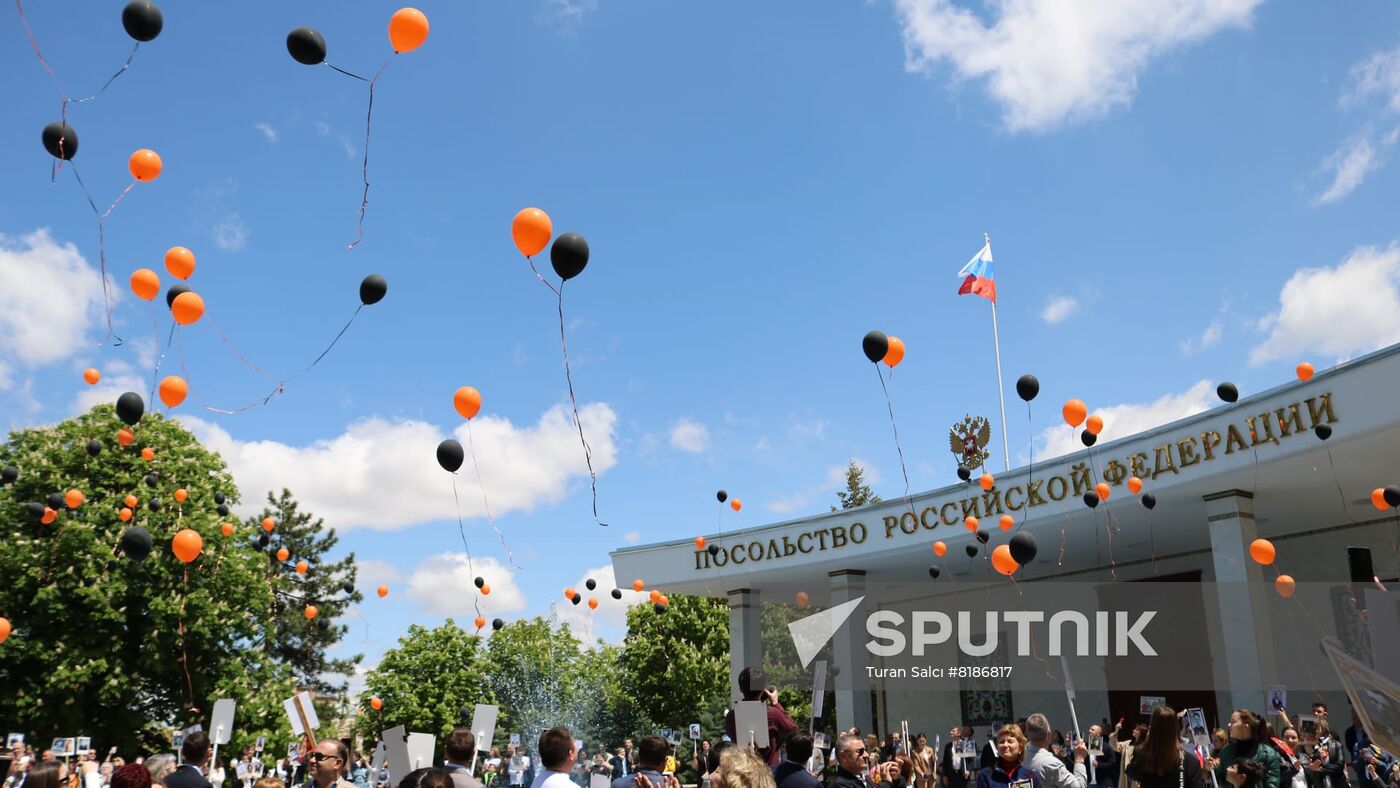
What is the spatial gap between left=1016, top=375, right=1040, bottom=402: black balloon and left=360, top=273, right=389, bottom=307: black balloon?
30.3ft

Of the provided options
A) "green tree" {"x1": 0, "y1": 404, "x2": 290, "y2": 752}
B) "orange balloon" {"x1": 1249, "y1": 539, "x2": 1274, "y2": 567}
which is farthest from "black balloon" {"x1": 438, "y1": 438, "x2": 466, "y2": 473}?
"green tree" {"x1": 0, "y1": 404, "x2": 290, "y2": 752}

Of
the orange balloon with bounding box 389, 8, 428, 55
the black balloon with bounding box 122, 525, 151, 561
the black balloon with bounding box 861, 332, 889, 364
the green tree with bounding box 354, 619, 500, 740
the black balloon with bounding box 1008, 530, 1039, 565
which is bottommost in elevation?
the green tree with bounding box 354, 619, 500, 740

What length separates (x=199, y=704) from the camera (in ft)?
78.5

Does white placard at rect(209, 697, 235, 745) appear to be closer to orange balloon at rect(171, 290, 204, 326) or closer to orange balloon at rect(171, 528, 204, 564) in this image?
orange balloon at rect(171, 528, 204, 564)

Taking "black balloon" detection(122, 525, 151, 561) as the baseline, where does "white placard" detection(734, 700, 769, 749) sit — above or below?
below

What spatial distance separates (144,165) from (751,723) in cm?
703

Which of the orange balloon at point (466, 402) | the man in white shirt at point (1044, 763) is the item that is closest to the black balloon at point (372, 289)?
the orange balloon at point (466, 402)

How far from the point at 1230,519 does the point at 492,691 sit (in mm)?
37714

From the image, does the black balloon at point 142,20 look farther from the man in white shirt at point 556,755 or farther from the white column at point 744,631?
the white column at point 744,631

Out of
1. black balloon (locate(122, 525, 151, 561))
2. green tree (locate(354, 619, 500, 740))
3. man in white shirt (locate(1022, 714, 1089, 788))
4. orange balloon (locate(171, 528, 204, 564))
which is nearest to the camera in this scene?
man in white shirt (locate(1022, 714, 1089, 788))

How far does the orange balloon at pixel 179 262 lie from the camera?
29.4ft

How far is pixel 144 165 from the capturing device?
811cm

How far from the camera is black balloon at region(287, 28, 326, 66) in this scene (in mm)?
7223

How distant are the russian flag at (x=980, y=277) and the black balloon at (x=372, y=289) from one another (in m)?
15.1
